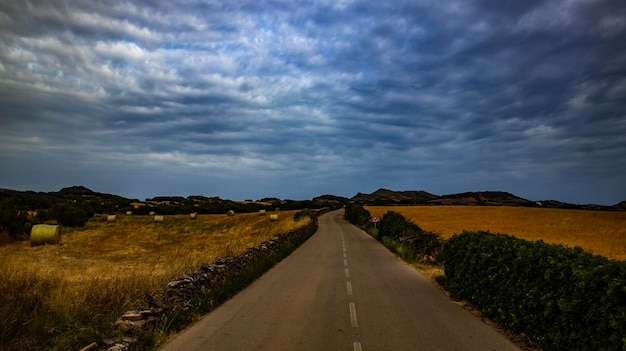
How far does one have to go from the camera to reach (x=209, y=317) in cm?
953

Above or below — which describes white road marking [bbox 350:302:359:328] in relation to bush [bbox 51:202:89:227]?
below

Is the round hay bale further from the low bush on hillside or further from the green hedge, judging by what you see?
the green hedge

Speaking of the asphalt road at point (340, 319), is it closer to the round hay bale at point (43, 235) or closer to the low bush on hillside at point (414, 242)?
the low bush on hillside at point (414, 242)

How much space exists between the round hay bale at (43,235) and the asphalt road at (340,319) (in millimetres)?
20864

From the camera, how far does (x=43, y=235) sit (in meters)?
29.1

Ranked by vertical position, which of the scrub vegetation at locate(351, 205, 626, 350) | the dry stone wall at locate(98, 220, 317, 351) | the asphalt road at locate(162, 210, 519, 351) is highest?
the scrub vegetation at locate(351, 205, 626, 350)

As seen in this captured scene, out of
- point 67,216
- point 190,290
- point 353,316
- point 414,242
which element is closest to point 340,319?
point 353,316

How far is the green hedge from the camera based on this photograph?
571 centimetres

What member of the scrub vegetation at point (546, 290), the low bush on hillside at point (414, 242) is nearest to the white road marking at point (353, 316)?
the scrub vegetation at point (546, 290)

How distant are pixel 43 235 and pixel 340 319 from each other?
90.1ft

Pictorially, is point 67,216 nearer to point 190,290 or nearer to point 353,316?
point 190,290

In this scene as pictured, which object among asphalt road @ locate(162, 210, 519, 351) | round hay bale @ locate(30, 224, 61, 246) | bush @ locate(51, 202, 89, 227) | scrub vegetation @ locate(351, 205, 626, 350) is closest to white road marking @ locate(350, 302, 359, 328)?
asphalt road @ locate(162, 210, 519, 351)

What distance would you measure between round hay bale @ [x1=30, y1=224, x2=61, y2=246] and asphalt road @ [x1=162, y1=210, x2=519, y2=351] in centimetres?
2086

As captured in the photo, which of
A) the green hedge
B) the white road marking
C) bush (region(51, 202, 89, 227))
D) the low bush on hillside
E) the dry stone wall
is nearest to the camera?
the green hedge
